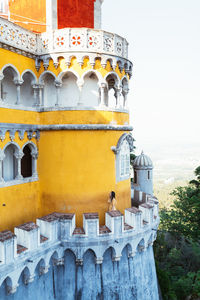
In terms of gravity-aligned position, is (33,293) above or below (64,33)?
below

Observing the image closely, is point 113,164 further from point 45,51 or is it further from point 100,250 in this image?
point 45,51

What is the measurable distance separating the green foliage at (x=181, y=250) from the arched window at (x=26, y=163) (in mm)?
11130

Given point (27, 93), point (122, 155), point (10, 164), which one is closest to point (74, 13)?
point (27, 93)

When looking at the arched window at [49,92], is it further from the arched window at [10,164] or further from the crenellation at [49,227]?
the crenellation at [49,227]

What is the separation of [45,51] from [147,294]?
11973 millimetres

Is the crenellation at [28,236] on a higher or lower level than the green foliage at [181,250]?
higher

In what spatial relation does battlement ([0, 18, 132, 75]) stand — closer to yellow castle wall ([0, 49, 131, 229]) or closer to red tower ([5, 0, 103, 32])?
yellow castle wall ([0, 49, 131, 229])

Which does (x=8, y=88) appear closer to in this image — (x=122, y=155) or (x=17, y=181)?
(x=17, y=181)

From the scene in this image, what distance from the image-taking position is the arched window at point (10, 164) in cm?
1225

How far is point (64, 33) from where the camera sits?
12227mm

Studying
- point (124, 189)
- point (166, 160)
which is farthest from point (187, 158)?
point (124, 189)

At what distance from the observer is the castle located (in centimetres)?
1125

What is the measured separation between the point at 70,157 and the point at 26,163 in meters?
2.39

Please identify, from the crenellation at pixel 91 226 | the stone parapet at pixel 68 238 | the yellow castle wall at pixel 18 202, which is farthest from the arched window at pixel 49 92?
the crenellation at pixel 91 226
